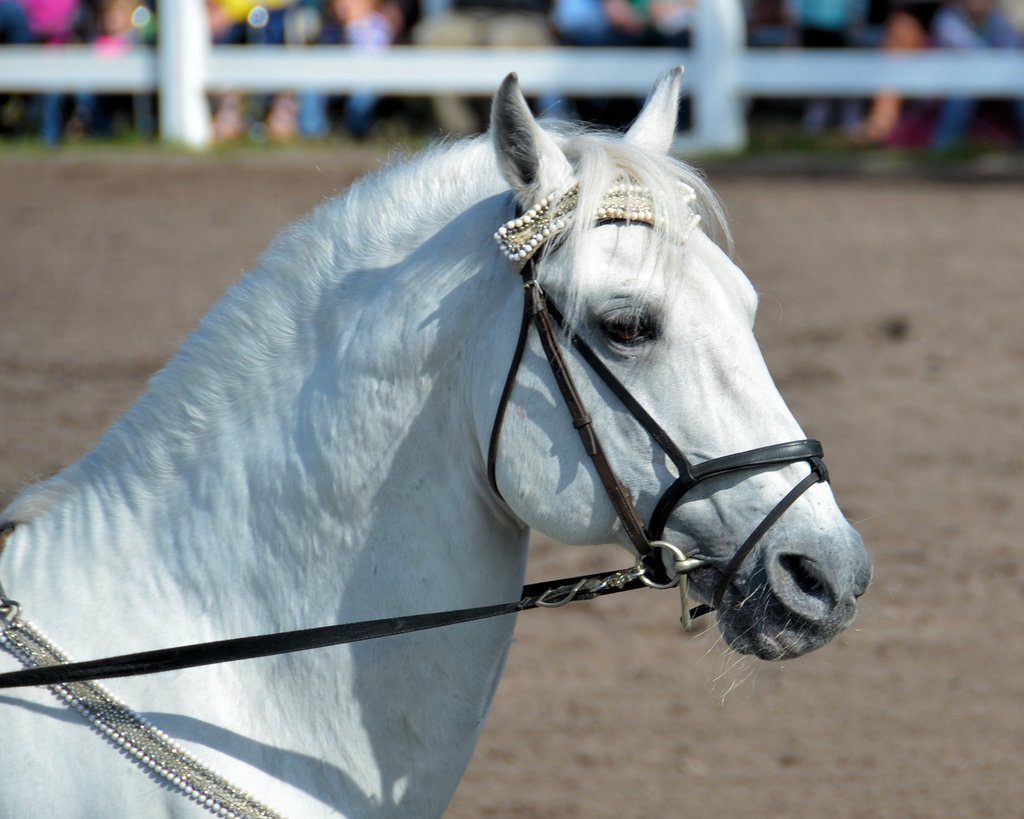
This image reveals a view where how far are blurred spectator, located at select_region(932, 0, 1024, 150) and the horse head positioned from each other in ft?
Answer: 36.3

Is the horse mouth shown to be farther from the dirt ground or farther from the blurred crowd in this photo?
the blurred crowd

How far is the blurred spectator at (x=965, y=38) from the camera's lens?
12.3 m

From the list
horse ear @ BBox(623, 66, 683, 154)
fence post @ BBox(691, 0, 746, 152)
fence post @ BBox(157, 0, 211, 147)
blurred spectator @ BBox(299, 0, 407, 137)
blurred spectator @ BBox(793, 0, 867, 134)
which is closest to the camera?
horse ear @ BBox(623, 66, 683, 154)

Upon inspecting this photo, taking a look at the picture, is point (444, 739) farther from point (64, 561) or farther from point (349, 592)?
point (64, 561)

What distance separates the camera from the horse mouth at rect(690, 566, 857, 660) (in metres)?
2.02

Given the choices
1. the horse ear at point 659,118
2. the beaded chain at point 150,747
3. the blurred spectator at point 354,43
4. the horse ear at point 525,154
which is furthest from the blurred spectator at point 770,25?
the beaded chain at point 150,747

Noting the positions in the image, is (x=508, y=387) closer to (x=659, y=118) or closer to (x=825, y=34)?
(x=659, y=118)

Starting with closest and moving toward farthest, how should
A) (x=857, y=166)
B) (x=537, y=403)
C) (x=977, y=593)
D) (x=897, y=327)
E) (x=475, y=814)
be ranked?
(x=537, y=403)
(x=475, y=814)
(x=977, y=593)
(x=897, y=327)
(x=857, y=166)

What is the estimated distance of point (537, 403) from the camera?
2.08 m

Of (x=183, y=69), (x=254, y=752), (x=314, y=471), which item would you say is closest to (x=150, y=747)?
(x=254, y=752)

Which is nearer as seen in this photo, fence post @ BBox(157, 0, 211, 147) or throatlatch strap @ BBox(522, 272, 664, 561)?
throatlatch strap @ BBox(522, 272, 664, 561)

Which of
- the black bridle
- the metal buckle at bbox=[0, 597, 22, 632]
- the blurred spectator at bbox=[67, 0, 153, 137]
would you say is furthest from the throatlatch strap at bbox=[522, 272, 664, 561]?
the blurred spectator at bbox=[67, 0, 153, 137]

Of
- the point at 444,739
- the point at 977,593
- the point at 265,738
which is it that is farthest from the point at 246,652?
the point at 977,593

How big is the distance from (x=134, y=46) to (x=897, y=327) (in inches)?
356
